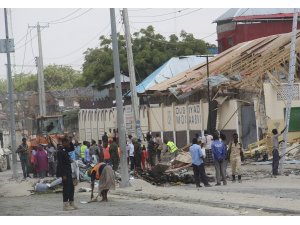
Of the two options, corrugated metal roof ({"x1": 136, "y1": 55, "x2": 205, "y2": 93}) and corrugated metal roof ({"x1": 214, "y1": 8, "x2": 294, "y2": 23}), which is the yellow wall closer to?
corrugated metal roof ({"x1": 136, "y1": 55, "x2": 205, "y2": 93})

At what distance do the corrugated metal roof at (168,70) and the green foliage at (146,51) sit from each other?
6236 mm

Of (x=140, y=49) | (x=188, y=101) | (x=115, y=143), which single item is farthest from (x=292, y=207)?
(x=140, y=49)

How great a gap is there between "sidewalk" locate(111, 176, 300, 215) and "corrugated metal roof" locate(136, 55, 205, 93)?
2812cm

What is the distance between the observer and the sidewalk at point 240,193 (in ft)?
55.1

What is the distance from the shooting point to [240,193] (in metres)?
19.9

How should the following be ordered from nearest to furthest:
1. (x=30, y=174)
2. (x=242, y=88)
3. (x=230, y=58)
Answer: (x=30, y=174) → (x=242, y=88) → (x=230, y=58)

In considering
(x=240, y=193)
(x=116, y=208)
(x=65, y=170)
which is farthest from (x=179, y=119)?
(x=65, y=170)

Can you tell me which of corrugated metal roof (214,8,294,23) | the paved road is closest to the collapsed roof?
corrugated metal roof (214,8,294,23)

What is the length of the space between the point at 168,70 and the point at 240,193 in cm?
3571

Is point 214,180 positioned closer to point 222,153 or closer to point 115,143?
point 222,153

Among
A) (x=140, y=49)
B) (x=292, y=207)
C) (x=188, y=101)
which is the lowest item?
(x=292, y=207)

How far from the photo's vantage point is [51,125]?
44344 mm

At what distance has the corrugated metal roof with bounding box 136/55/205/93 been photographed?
2109 inches

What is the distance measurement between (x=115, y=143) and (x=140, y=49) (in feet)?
117
